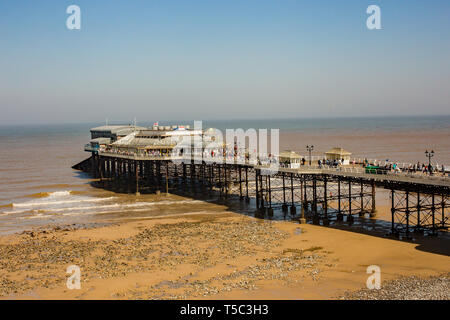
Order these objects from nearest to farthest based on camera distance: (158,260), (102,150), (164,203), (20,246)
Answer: (158,260)
(20,246)
(164,203)
(102,150)

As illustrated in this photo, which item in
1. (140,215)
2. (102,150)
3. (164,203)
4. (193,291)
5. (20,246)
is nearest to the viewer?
(193,291)

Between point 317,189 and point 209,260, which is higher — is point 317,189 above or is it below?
above

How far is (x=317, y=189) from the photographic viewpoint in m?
50.9

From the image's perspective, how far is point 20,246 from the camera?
3359 cm

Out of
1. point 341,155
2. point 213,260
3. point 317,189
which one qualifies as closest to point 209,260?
point 213,260

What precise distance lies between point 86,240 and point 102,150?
104ft

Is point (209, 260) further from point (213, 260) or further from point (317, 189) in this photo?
point (317, 189)

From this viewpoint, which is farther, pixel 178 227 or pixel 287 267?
pixel 178 227

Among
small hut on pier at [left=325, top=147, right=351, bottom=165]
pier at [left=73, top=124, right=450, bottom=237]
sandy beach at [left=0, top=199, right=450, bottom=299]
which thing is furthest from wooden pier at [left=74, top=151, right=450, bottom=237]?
sandy beach at [left=0, top=199, right=450, bottom=299]

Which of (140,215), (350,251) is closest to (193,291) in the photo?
(350,251)

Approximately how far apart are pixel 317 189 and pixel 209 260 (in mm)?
24920

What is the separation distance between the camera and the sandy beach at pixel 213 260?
23875mm

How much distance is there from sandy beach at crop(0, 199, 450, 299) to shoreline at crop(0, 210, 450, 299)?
0.05 m
